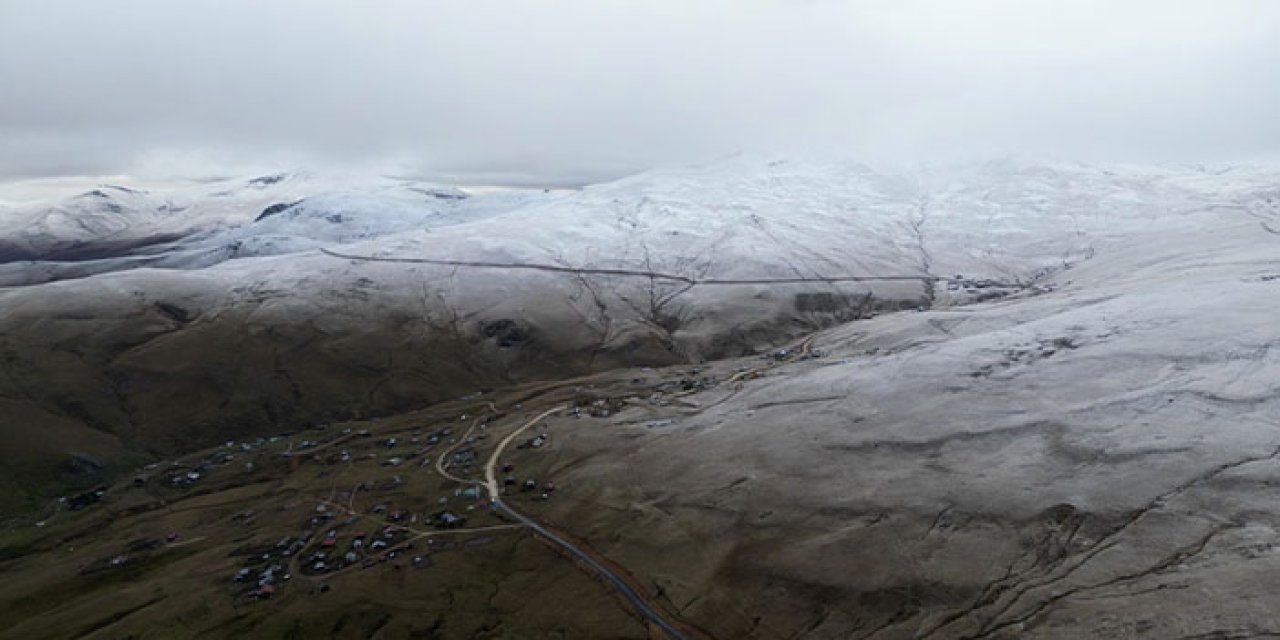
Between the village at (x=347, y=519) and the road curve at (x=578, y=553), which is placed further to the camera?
the village at (x=347, y=519)

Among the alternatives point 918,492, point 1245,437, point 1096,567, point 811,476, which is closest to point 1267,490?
point 1245,437

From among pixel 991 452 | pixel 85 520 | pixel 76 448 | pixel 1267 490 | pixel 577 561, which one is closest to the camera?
pixel 1267 490

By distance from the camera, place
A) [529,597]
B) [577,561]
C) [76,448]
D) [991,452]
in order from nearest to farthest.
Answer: [529,597]
[577,561]
[991,452]
[76,448]

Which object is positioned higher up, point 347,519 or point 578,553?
point 578,553

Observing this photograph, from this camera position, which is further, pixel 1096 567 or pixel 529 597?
pixel 529 597

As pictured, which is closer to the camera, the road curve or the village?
the road curve

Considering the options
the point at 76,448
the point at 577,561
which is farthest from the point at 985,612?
the point at 76,448

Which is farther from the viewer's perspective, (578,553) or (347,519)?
(347,519)

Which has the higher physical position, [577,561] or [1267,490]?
[1267,490]

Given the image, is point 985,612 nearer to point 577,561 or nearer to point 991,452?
point 991,452
